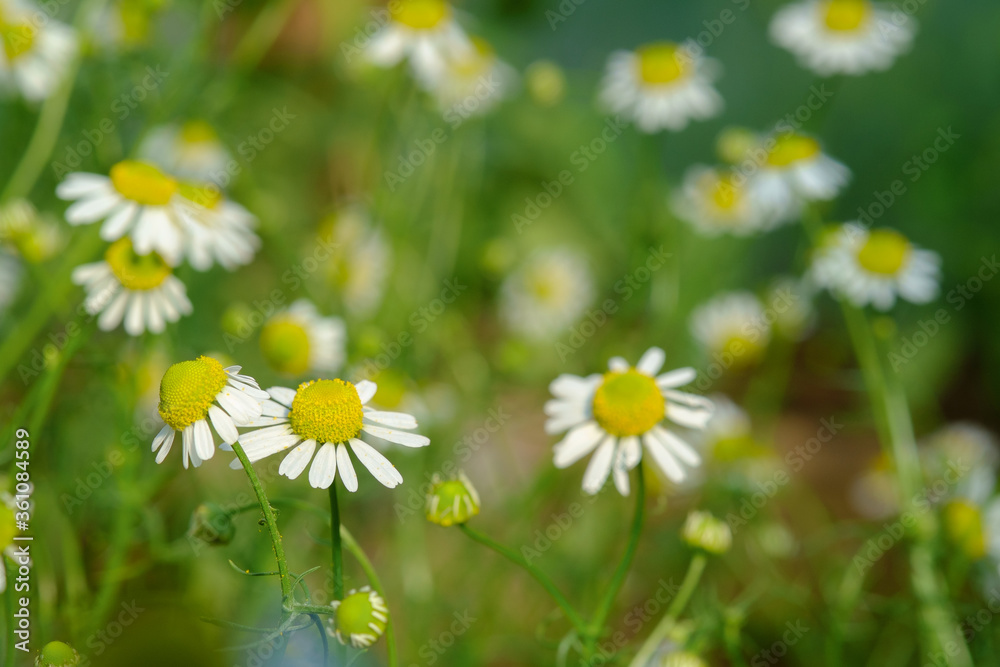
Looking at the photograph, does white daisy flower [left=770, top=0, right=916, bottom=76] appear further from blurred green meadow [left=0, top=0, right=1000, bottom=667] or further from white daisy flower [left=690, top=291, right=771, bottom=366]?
white daisy flower [left=690, top=291, right=771, bottom=366]

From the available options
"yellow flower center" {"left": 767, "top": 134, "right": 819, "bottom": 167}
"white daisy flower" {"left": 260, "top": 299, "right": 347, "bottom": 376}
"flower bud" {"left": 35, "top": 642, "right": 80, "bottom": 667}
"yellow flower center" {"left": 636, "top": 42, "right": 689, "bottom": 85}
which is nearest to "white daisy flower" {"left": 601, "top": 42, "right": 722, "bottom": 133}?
"yellow flower center" {"left": 636, "top": 42, "right": 689, "bottom": 85}

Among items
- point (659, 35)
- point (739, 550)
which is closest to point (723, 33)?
point (659, 35)

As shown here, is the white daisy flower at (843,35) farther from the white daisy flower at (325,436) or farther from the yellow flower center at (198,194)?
the white daisy flower at (325,436)

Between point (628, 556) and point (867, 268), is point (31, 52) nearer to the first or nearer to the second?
point (628, 556)

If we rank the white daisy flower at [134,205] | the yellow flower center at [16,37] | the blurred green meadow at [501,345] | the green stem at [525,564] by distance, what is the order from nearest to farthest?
1. the green stem at [525,564]
2. the white daisy flower at [134,205]
3. the blurred green meadow at [501,345]
4. the yellow flower center at [16,37]

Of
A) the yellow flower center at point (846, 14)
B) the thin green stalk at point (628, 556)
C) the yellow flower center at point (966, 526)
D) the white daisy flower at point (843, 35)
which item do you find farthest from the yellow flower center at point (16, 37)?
the yellow flower center at point (966, 526)

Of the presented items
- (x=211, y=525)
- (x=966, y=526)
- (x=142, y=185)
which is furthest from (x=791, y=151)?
(x=211, y=525)

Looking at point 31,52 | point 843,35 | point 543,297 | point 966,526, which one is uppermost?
point 843,35
